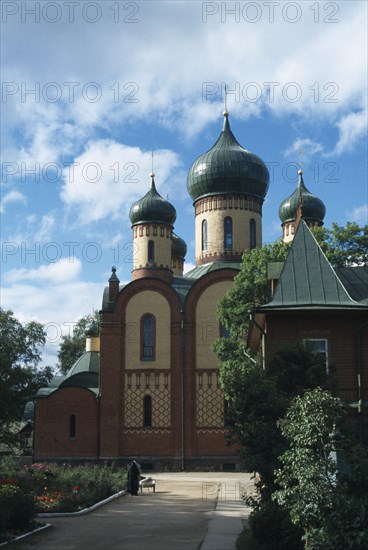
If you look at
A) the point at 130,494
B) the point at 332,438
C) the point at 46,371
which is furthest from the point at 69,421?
the point at 332,438

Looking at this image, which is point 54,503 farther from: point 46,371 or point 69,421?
point 46,371

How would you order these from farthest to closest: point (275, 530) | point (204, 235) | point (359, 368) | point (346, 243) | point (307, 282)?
point (204, 235) < point (346, 243) < point (307, 282) < point (359, 368) < point (275, 530)

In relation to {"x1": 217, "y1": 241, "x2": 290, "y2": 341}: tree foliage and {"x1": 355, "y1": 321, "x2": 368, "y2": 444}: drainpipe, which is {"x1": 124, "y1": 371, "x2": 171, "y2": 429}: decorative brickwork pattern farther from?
{"x1": 355, "y1": 321, "x2": 368, "y2": 444}: drainpipe

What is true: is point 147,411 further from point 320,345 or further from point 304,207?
point 304,207

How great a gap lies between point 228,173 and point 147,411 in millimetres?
14771

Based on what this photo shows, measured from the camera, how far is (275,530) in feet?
39.9

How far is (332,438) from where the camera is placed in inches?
439

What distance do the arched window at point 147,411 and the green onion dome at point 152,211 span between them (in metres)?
13.0

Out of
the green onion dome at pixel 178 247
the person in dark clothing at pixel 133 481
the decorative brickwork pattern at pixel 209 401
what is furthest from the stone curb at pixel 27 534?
the green onion dome at pixel 178 247

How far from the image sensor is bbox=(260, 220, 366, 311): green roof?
20812mm

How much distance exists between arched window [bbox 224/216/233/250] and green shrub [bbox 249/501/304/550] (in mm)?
29361

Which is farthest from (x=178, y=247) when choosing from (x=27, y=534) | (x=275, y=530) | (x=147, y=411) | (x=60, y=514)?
(x=275, y=530)

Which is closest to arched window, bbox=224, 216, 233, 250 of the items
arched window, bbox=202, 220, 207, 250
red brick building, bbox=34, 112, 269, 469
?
arched window, bbox=202, 220, 207, 250

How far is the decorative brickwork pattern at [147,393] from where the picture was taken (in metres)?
35.5
